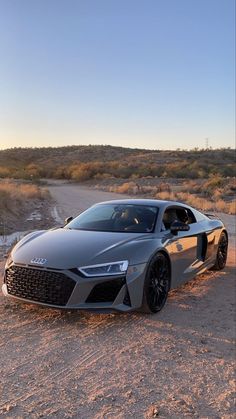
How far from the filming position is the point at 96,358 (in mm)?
4555

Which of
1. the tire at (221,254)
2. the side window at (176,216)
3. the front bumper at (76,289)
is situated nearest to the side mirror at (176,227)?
the side window at (176,216)

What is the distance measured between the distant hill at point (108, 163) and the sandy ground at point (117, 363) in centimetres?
4517

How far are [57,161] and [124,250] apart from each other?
112 m

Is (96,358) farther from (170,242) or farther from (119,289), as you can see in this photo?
(170,242)

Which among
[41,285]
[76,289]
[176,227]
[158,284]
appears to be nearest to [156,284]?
[158,284]

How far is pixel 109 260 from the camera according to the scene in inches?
210

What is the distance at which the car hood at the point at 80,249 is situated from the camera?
17.4ft

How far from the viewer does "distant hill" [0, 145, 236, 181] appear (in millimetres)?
65000

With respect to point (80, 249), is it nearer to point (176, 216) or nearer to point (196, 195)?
point (176, 216)

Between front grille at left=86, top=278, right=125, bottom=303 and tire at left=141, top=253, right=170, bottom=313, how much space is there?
1.48ft

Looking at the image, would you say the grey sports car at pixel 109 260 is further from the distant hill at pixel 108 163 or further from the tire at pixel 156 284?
the distant hill at pixel 108 163

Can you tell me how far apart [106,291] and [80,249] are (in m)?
0.61

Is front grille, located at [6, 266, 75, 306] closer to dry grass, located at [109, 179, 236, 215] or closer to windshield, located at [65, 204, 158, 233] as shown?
windshield, located at [65, 204, 158, 233]

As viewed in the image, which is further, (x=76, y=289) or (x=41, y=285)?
(x=41, y=285)
